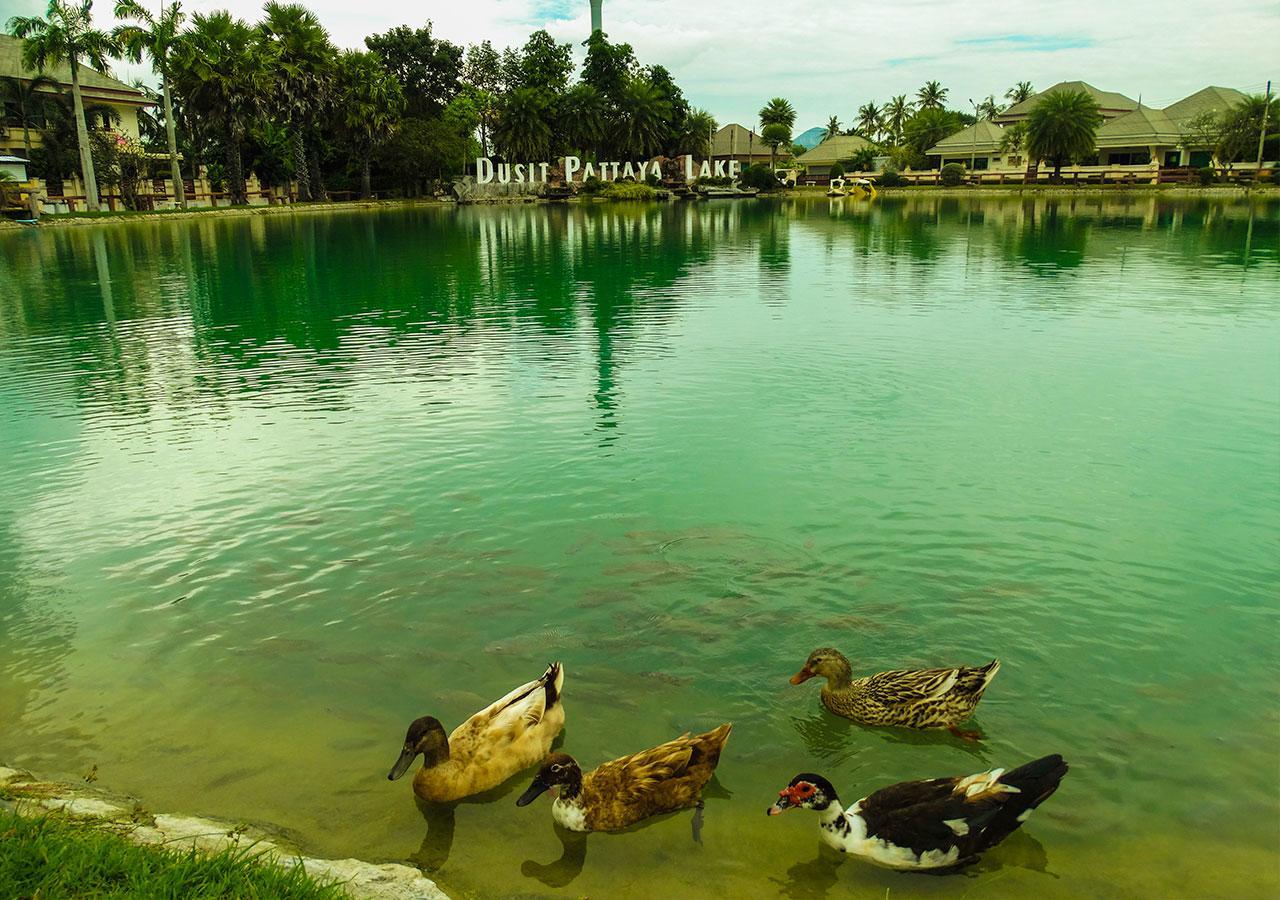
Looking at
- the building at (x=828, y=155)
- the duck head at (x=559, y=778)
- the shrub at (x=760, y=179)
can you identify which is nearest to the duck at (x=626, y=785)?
the duck head at (x=559, y=778)

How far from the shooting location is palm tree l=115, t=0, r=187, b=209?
71.6 metres

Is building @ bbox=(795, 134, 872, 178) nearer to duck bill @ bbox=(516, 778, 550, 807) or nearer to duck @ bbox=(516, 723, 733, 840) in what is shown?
duck @ bbox=(516, 723, 733, 840)

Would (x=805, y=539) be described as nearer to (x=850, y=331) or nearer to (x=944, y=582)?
(x=944, y=582)

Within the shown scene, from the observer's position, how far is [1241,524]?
449 inches

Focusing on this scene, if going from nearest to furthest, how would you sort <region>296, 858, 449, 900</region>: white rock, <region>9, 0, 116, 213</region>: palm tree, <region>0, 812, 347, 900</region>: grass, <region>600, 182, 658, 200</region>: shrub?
<region>0, 812, 347, 900</region>: grass → <region>296, 858, 449, 900</region>: white rock → <region>9, 0, 116, 213</region>: palm tree → <region>600, 182, 658, 200</region>: shrub

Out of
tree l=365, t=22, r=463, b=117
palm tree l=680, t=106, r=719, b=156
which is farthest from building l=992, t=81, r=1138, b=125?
tree l=365, t=22, r=463, b=117

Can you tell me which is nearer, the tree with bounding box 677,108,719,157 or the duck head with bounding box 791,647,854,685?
the duck head with bounding box 791,647,854,685

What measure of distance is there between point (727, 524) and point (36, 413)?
43.4ft

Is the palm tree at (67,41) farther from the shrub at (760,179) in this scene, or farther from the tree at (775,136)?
the tree at (775,136)

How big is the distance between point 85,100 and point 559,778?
10322 cm

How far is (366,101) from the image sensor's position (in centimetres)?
9688

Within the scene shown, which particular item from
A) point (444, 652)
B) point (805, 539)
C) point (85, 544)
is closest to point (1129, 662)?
point (805, 539)

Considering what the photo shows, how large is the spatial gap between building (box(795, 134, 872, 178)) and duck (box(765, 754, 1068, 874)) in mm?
147024

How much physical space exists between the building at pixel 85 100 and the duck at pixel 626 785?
82.2m
